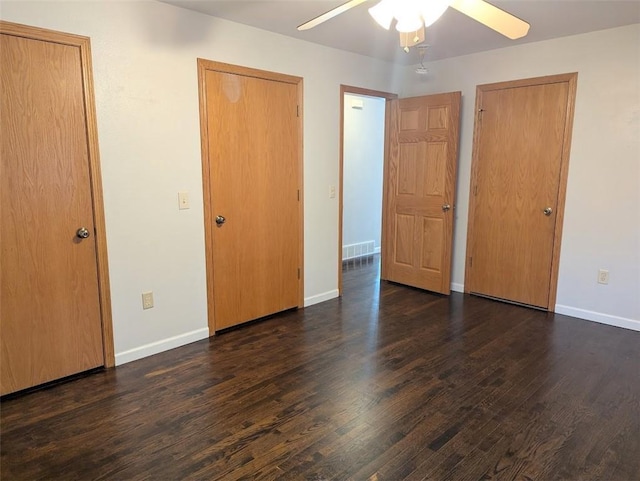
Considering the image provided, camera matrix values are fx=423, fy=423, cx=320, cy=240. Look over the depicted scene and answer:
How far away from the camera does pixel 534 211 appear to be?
12.5 ft

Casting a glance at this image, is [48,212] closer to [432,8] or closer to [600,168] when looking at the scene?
[432,8]

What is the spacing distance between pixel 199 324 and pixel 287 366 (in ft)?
2.71

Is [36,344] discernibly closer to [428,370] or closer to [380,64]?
[428,370]

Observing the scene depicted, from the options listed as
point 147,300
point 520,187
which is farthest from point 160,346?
point 520,187

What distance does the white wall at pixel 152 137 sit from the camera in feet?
8.20

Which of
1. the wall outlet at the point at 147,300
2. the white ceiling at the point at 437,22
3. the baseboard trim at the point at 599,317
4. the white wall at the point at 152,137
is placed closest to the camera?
the white wall at the point at 152,137

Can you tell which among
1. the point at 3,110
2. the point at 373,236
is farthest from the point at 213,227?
the point at 373,236

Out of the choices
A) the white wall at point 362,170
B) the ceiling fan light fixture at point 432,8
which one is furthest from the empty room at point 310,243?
the white wall at point 362,170

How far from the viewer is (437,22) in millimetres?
3090

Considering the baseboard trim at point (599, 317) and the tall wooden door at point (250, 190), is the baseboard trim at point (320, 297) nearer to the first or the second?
the tall wooden door at point (250, 190)

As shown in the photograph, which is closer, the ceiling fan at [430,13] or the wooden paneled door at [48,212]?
the ceiling fan at [430,13]

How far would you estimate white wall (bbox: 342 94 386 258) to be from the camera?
5.73 m

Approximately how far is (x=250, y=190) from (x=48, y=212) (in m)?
1.39

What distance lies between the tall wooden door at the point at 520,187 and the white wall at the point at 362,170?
198 centimetres
